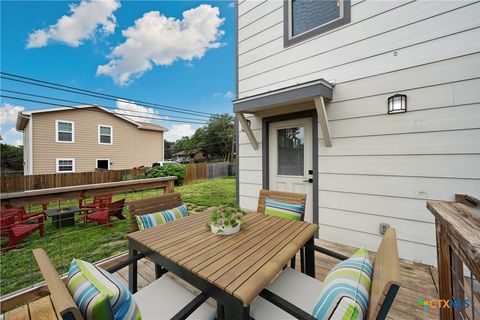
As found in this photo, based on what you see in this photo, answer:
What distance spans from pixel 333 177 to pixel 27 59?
13214mm

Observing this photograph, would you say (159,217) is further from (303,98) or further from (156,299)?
(303,98)

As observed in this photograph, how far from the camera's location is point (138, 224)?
183cm

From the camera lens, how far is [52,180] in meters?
8.19

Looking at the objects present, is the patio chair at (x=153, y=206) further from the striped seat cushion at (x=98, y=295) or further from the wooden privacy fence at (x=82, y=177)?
the wooden privacy fence at (x=82, y=177)

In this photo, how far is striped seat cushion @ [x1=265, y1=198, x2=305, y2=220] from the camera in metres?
2.09

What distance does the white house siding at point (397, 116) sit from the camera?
208cm

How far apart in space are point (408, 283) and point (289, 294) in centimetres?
155

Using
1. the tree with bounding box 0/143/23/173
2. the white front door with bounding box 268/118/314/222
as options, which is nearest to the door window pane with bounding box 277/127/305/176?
the white front door with bounding box 268/118/314/222

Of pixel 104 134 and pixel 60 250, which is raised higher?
pixel 104 134

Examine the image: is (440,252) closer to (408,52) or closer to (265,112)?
(408,52)

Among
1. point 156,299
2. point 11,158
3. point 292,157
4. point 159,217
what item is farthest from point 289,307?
point 11,158

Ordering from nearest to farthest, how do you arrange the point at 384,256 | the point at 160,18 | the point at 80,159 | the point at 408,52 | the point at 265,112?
the point at 384,256
the point at 408,52
the point at 265,112
the point at 160,18
the point at 80,159

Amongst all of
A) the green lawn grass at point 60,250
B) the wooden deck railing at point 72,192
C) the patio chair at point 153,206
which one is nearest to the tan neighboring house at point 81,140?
the green lawn grass at point 60,250

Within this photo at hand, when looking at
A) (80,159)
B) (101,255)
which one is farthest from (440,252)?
(80,159)
